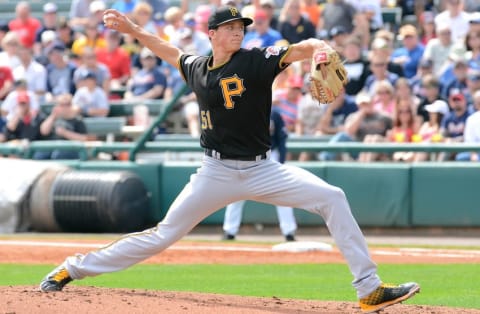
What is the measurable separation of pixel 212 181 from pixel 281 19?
9822mm

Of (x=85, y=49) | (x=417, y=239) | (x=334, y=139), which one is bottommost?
(x=417, y=239)

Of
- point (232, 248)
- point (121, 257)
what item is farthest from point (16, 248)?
point (121, 257)

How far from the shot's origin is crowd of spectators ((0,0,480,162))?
14.0 metres

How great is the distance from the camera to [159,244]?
6820mm

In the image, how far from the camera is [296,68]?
15.3m

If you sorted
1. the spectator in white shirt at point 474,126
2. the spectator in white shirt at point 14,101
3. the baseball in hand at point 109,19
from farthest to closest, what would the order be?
1. the spectator in white shirt at point 14,101
2. the spectator in white shirt at point 474,126
3. the baseball in hand at point 109,19

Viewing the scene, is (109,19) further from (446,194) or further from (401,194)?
(446,194)

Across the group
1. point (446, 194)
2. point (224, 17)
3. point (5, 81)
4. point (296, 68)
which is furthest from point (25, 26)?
point (224, 17)

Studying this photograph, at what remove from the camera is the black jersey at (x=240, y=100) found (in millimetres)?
6688

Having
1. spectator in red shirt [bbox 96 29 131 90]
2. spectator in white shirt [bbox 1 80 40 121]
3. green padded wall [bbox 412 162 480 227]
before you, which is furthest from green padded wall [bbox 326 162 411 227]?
spectator in red shirt [bbox 96 29 131 90]

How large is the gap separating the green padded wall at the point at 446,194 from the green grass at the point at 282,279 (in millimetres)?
3357

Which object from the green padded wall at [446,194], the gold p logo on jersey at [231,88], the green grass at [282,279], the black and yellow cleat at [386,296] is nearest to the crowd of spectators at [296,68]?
the green padded wall at [446,194]

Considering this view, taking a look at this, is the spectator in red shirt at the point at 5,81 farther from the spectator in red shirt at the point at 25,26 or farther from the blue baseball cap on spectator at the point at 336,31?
the blue baseball cap on spectator at the point at 336,31

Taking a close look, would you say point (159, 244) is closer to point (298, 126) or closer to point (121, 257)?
point (121, 257)
